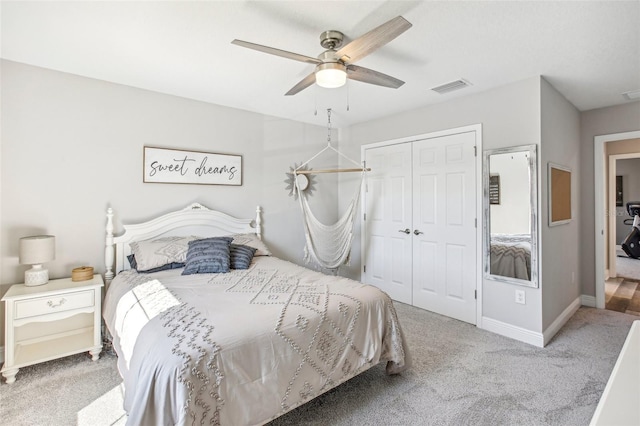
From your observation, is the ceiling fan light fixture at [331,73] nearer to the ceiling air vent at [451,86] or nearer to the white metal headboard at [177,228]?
the ceiling air vent at [451,86]

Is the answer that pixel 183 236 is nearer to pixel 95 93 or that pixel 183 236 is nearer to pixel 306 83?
pixel 95 93

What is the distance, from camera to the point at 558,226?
3.12m

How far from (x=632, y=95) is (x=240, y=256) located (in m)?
4.29

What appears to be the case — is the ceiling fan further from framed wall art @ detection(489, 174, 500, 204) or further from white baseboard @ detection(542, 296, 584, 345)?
white baseboard @ detection(542, 296, 584, 345)

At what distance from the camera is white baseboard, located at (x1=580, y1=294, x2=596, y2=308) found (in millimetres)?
3727

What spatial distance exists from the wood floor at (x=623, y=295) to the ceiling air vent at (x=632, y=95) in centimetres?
238

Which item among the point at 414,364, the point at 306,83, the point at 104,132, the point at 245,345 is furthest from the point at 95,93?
the point at 414,364

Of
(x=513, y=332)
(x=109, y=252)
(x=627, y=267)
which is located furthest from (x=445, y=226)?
(x=627, y=267)

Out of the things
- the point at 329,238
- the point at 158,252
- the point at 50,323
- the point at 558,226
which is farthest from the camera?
the point at 329,238

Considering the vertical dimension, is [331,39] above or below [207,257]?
above

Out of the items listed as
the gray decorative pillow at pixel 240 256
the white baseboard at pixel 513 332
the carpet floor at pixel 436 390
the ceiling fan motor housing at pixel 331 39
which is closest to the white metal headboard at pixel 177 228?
the gray decorative pillow at pixel 240 256

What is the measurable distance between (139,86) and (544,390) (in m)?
4.11

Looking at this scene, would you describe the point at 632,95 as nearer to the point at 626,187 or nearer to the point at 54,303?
the point at 626,187

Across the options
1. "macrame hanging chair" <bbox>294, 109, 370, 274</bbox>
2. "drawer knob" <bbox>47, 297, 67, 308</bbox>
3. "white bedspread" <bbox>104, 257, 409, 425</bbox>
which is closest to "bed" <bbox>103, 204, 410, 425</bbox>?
"white bedspread" <bbox>104, 257, 409, 425</bbox>
